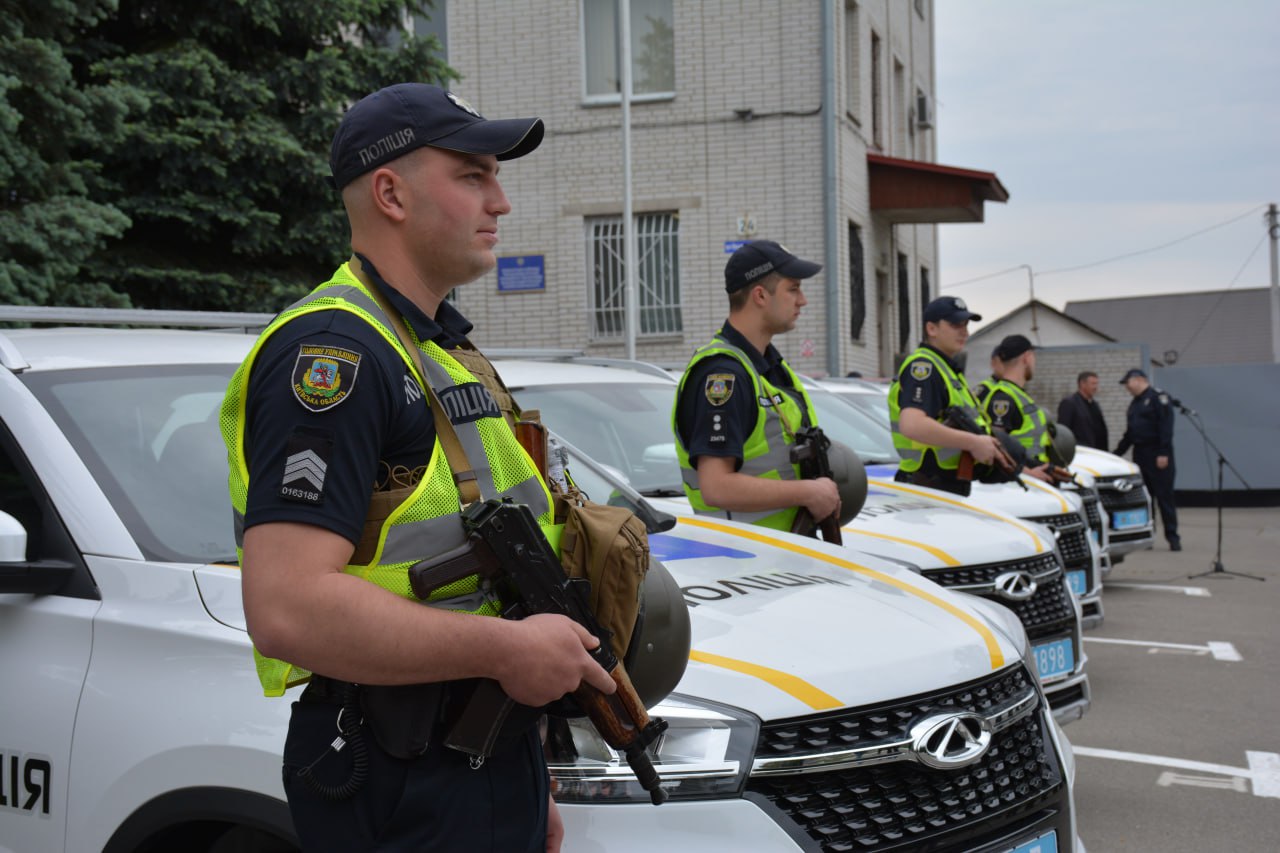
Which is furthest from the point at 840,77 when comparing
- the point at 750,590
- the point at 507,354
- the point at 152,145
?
the point at 750,590

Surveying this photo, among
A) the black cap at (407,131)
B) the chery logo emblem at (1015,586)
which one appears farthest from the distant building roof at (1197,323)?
the black cap at (407,131)

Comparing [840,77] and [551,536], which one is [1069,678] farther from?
[840,77]

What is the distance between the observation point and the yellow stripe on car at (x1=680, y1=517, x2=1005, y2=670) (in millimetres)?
3057

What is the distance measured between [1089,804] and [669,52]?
14.7 meters

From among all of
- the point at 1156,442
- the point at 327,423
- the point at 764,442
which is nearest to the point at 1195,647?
the point at 764,442

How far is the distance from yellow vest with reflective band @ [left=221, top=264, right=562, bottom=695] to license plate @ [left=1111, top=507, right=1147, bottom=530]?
382 inches

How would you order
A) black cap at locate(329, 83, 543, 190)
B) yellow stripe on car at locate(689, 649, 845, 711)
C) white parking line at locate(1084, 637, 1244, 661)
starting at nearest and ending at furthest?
black cap at locate(329, 83, 543, 190)
yellow stripe on car at locate(689, 649, 845, 711)
white parking line at locate(1084, 637, 1244, 661)

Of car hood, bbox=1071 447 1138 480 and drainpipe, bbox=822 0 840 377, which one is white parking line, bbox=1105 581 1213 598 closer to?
car hood, bbox=1071 447 1138 480

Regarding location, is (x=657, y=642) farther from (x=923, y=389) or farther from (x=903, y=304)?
(x=903, y=304)

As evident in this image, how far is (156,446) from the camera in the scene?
3.03m

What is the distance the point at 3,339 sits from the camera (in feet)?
10.0

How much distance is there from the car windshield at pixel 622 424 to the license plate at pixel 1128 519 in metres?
6.19

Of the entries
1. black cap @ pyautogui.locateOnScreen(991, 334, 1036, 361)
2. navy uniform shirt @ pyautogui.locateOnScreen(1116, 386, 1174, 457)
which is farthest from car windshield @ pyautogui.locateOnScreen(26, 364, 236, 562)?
navy uniform shirt @ pyautogui.locateOnScreen(1116, 386, 1174, 457)

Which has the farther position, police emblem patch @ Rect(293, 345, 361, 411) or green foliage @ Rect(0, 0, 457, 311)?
green foliage @ Rect(0, 0, 457, 311)
